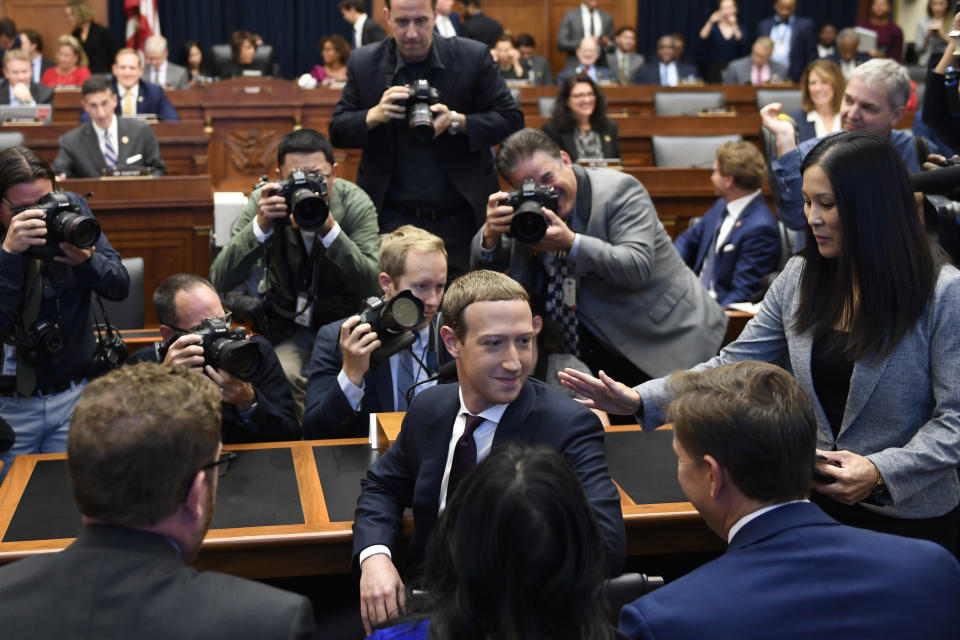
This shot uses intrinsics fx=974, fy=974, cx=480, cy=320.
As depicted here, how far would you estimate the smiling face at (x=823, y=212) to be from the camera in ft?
5.82

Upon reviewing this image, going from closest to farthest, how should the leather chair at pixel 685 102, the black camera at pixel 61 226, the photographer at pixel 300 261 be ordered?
the black camera at pixel 61 226, the photographer at pixel 300 261, the leather chair at pixel 685 102

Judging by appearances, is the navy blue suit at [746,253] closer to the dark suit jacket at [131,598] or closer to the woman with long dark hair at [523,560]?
the woman with long dark hair at [523,560]

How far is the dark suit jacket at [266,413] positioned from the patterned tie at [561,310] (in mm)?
832

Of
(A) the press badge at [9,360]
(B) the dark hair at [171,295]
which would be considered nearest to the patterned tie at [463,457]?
(B) the dark hair at [171,295]

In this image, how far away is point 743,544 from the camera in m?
1.29

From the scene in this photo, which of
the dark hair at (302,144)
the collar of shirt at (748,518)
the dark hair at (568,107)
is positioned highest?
the dark hair at (568,107)

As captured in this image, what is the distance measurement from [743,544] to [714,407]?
0.19 m

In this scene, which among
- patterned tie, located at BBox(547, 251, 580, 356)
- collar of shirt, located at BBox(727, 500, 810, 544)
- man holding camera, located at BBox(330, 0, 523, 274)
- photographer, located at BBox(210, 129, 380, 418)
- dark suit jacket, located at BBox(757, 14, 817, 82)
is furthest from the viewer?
dark suit jacket, located at BBox(757, 14, 817, 82)

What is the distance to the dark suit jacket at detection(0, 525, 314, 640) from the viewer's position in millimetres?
1028

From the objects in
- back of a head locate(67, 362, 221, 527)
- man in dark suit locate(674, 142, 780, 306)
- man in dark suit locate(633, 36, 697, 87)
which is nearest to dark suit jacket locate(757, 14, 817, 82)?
man in dark suit locate(633, 36, 697, 87)

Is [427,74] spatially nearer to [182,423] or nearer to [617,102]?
[182,423]

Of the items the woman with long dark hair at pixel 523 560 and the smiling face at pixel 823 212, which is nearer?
the woman with long dark hair at pixel 523 560

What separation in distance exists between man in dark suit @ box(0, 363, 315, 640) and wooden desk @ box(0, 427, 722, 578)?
594 millimetres

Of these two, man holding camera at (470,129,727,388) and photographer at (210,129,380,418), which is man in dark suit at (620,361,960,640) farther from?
photographer at (210,129,380,418)
